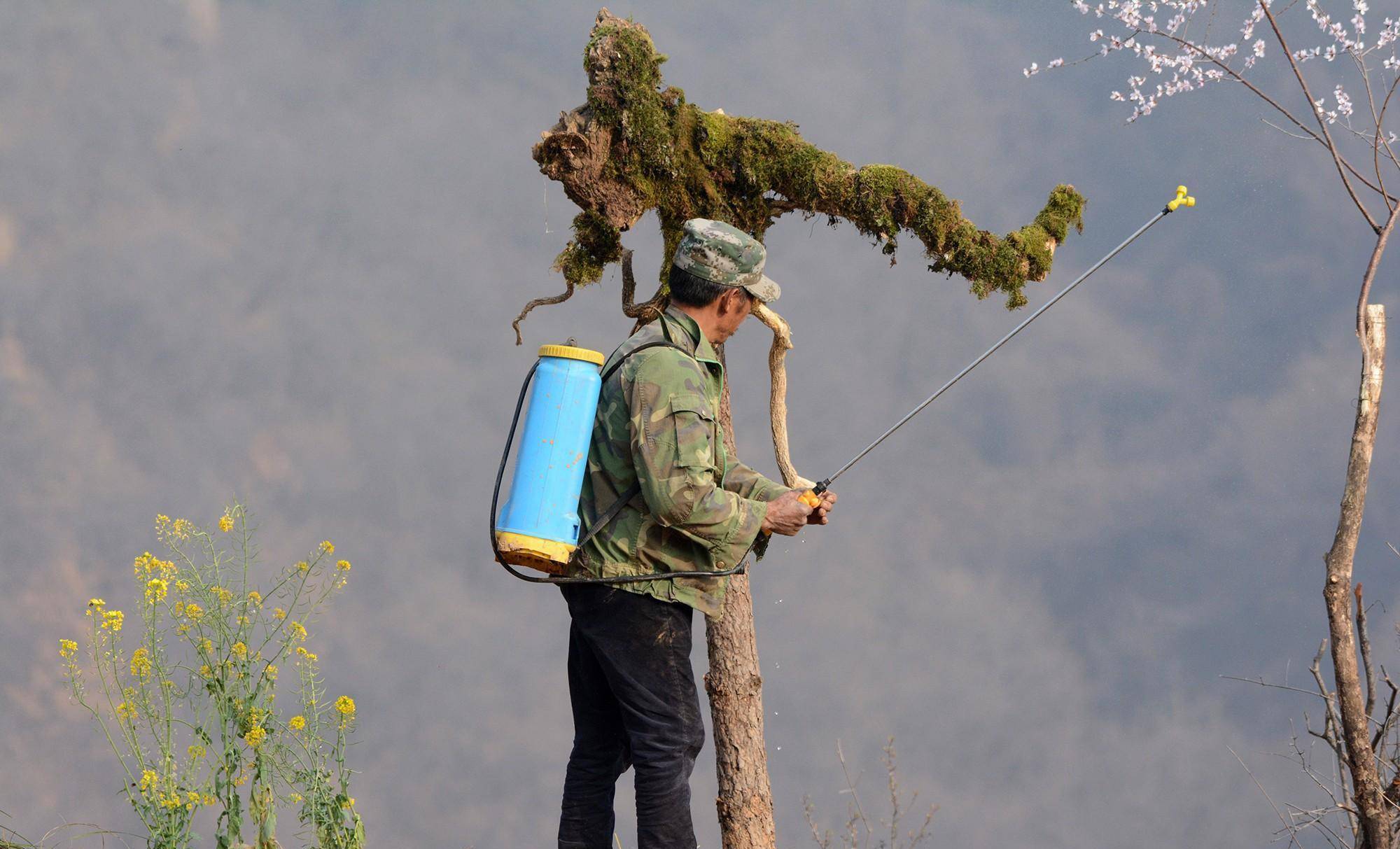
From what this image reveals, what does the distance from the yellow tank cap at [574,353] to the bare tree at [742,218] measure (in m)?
1.82

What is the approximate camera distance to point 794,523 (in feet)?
15.6

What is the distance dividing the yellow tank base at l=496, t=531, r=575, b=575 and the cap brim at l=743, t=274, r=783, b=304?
1232mm

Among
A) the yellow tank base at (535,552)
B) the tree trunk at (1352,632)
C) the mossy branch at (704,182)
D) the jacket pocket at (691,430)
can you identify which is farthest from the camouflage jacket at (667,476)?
the tree trunk at (1352,632)

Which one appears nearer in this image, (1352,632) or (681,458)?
(681,458)

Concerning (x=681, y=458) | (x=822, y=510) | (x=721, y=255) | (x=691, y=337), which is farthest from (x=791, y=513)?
(x=721, y=255)

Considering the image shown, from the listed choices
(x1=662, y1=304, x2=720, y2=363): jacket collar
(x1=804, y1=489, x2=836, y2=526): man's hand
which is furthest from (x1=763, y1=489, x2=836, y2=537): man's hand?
(x1=662, y1=304, x2=720, y2=363): jacket collar

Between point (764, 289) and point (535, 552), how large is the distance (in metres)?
1.36

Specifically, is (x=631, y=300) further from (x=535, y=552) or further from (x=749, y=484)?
(x=535, y=552)

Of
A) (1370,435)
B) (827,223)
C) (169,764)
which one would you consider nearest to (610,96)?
(827,223)

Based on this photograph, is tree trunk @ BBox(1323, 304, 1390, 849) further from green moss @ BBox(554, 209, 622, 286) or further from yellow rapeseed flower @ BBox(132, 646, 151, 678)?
yellow rapeseed flower @ BBox(132, 646, 151, 678)

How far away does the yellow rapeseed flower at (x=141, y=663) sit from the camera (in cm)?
538

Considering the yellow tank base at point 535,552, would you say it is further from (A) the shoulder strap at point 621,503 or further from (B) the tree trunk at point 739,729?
(B) the tree trunk at point 739,729

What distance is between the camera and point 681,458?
4457 millimetres

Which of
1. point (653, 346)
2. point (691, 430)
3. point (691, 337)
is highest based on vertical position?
point (691, 337)
